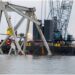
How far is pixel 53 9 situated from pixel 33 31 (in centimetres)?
2110

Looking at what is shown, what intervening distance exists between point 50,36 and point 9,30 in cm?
1492

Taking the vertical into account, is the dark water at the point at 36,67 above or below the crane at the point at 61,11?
above

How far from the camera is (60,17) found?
67.8 meters

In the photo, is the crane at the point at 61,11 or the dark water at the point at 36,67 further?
the crane at the point at 61,11

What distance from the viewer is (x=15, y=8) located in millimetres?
34812

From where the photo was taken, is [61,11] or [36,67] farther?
[61,11]

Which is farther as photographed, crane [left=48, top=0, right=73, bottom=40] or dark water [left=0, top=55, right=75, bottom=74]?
crane [left=48, top=0, right=73, bottom=40]

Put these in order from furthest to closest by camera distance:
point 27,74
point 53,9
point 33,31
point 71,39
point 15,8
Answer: point 53,9
point 71,39
point 33,31
point 15,8
point 27,74

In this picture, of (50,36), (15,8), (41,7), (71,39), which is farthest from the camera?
(71,39)

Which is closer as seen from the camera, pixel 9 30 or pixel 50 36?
pixel 9 30

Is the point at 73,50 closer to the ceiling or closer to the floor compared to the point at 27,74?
closer to the floor

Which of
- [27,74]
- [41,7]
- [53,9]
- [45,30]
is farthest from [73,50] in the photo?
[27,74]

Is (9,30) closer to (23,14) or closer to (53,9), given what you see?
(23,14)

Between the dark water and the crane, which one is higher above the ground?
the dark water
